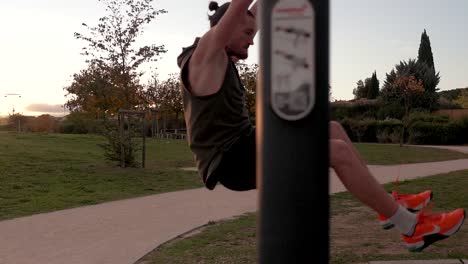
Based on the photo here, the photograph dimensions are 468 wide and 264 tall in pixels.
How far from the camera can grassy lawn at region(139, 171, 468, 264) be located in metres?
4.84

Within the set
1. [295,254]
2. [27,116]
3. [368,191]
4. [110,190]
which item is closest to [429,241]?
[368,191]

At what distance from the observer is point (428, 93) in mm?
41000

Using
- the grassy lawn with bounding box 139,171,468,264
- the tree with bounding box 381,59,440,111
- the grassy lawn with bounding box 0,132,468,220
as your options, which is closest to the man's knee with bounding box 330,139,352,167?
the grassy lawn with bounding box 139,171,468,264

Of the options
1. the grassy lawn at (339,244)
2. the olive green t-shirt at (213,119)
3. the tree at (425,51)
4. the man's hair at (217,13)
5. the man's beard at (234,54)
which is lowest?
the grassy lawn at (339,244)

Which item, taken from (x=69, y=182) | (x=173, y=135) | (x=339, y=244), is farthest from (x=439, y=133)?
(x=339, y=244)

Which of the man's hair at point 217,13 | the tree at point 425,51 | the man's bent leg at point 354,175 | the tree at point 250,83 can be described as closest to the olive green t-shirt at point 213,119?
the man's hair at point 217,13

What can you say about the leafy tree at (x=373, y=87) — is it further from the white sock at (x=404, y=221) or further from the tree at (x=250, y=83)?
the white sock at (x=404, y=221)

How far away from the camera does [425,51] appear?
49375mm

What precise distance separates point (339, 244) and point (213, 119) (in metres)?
3.49

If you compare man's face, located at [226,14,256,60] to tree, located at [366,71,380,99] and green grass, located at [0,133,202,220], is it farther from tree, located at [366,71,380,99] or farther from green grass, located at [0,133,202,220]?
tree, located at [366,71,380,99]

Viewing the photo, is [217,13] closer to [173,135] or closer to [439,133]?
[439,133]

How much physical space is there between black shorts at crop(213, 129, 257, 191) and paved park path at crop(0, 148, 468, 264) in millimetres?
2690

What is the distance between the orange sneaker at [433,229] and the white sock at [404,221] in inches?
1.1

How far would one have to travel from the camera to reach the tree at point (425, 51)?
160 feet
